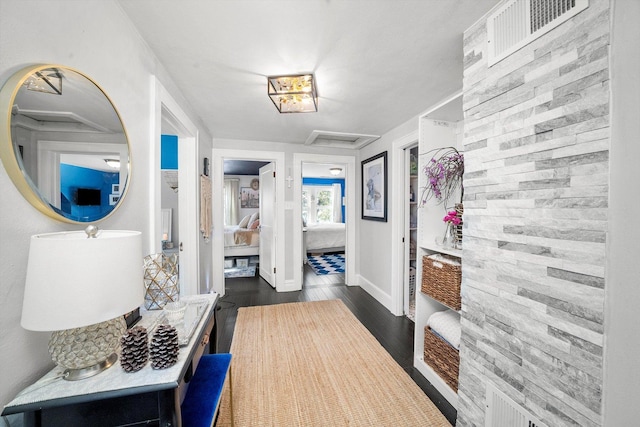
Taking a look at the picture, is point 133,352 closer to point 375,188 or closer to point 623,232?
point 623,232

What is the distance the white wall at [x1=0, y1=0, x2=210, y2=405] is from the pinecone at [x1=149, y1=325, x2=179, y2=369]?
35 cm

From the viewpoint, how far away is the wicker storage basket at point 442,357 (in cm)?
156

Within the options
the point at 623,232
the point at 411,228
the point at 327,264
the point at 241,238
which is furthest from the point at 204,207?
the point at 327,264

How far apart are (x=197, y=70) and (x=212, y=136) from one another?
5.55 ft

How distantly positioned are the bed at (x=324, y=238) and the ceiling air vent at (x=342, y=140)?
2697mm

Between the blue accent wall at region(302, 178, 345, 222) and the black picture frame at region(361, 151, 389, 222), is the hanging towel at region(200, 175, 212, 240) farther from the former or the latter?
the blue accent wall at region(302, 178, 345, 222)

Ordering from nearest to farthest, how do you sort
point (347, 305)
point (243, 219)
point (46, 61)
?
point (46, 61)
point (347, 305)
point (243, 219)

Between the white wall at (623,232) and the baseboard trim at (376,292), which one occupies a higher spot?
the white wall at (623,232)

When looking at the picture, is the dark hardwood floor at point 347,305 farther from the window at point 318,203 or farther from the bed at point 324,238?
the window at point 318,203

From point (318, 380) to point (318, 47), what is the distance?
2282 millimetres

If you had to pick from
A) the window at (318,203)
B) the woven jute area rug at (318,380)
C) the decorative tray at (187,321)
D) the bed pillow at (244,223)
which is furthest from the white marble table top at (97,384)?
the window at (318,203)

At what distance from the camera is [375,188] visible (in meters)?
3.33

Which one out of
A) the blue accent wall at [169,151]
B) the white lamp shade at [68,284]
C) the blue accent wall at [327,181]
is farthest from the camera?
the blue accent wall at [327,181]

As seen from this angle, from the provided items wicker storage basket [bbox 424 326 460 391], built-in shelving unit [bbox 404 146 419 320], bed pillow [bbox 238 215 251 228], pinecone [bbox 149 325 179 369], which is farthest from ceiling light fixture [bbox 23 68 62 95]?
bed pillow [bbox 238 215 251 228]
